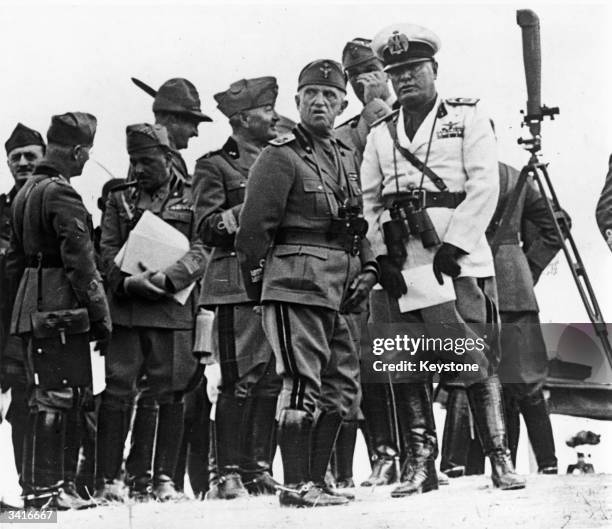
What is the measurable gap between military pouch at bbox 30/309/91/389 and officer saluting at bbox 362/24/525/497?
1721 mm

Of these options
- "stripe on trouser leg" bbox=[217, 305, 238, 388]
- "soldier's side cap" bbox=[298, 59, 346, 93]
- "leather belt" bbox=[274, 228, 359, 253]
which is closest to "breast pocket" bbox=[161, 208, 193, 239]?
"stripe on trouser leg" bbox=[217, 305, 238, 388]

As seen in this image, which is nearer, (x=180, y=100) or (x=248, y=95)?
(x=248, y=95)

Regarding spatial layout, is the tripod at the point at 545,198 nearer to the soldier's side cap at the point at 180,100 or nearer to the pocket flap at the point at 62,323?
the soldier's side cap at the point at 180,100

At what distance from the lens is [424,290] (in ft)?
22.0

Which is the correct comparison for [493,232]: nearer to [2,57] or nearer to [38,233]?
[38,233]

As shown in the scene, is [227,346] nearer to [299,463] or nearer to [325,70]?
[299,463]

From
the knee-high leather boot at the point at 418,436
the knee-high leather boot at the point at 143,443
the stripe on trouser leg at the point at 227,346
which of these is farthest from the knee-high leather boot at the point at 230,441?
the knee-high leather boot at the point at 418,436

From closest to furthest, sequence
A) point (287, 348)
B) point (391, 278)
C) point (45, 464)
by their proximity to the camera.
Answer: point (287, 348) → point (45, 464) → point (391, 278)

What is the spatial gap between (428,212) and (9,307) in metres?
2.71

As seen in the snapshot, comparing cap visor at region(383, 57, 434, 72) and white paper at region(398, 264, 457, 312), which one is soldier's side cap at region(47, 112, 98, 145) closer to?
cap visor at region(383, 57, 434, 72)

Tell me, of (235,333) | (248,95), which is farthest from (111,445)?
(248,95)

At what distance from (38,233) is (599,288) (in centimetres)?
352

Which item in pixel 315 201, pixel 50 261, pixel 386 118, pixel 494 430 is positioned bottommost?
pixel 494 430

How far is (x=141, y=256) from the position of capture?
712 centimetres
